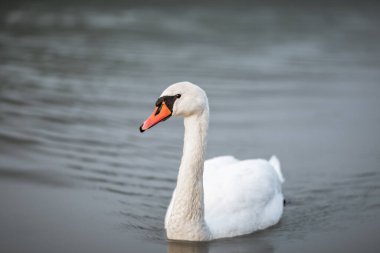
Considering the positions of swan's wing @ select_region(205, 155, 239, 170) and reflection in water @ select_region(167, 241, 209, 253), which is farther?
swan's wing @ select_region(205, 155, 239, 170)

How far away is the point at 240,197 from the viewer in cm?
786

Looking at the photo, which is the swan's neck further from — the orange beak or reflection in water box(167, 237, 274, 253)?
the orange beak

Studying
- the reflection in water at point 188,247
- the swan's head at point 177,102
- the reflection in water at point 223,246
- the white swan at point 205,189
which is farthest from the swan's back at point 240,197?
the swan's head at point 177,102

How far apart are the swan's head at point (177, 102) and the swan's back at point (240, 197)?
1.18 m

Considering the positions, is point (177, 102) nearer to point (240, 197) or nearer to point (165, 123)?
point (240, 197)

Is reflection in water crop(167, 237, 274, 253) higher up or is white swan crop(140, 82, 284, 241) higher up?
white swan crop(140, 82, 284, 241)

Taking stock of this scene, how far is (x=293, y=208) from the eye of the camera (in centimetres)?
884

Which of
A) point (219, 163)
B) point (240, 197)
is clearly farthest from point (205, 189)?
point (219, 163)

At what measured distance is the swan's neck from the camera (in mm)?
7191

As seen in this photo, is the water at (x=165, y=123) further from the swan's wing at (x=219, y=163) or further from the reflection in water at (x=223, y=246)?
the swan's wing at (x=219, y=163)

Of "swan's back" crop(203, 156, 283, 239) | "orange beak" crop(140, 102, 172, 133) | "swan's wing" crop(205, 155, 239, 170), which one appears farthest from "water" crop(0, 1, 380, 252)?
"orange beak" crop(140, 102, 172, 133)

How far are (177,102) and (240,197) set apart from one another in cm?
142

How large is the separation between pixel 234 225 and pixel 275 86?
24.1ft

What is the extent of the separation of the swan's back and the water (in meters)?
0.16
